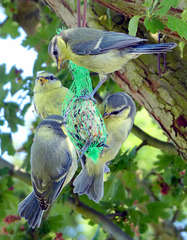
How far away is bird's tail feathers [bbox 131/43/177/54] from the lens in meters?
2.05

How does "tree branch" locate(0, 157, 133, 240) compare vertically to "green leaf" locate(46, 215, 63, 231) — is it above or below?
above

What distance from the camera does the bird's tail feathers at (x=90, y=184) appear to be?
2.37 metres

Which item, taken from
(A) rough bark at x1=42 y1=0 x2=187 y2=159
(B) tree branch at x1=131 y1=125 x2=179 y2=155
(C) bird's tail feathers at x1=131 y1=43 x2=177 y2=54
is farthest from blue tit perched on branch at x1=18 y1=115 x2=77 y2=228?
(B) tree branch at x1=131 y1=125 x2=179 y2=155

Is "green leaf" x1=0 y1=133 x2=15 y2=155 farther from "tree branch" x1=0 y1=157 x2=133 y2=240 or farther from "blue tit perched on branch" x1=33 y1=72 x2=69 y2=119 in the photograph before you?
→ "blue tit perched on branch" x1=33 y1=72 x2=69 y2=119

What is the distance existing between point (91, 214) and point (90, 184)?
0.84 meters

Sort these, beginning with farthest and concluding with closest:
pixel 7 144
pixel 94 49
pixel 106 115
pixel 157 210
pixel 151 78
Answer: pixel 157 210 < pixel 7 144 < pixel 151 78 < pixel 106 115 < pixel 94 49

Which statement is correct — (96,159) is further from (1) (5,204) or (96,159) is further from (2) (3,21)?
(2) (3,21)

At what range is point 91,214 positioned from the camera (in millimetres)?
3199

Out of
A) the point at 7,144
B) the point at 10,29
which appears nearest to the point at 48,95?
the point at 7,144

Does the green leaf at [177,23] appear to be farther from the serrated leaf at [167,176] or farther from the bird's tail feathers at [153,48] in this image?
the serrated leaf at [167,176]

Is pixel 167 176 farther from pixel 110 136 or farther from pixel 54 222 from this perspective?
pixel 110 136

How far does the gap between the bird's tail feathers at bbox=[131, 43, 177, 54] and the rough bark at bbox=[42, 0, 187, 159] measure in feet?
1.62

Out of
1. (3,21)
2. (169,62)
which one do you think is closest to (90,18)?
(169,62)

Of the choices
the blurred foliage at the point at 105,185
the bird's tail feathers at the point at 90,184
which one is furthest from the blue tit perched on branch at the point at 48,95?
the bird's tail feathers at the point at 90,184
